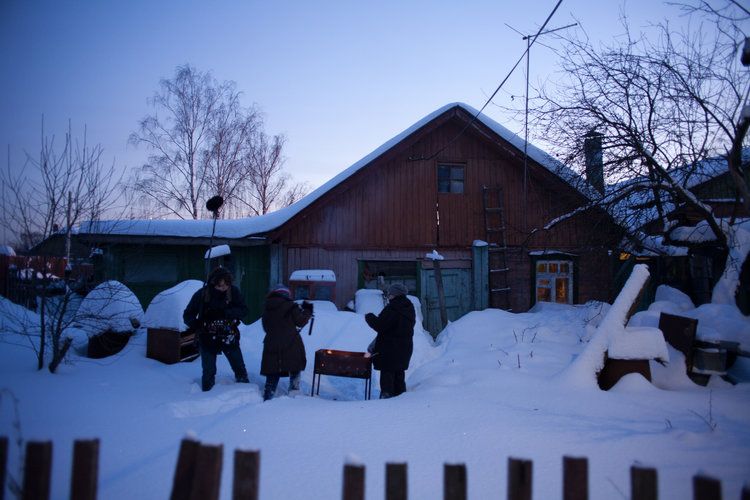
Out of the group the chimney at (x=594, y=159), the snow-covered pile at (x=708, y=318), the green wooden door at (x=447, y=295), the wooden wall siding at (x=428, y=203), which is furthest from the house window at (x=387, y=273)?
the snow-covered pile at (x=708, y=318)

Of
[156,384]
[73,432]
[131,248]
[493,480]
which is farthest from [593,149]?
[131,248]

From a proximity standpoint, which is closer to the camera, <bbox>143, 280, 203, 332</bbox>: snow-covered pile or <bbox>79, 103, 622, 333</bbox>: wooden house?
<bbox>143, 280, 203, 332</bbox>: snow-covered pile

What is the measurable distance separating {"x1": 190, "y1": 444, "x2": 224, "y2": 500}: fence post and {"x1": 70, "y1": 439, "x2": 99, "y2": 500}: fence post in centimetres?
38

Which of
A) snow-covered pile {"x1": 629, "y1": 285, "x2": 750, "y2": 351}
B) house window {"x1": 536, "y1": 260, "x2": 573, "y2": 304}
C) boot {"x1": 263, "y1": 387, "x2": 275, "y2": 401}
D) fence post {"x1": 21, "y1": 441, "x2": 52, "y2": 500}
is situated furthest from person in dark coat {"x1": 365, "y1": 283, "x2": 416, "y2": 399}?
house window {"x1": 536, "y1": 260, "x2": 573, "y2": 304}

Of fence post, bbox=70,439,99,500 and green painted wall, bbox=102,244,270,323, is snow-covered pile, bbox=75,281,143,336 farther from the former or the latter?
fence post, bbox=70,439,99,500

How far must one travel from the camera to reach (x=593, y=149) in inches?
287

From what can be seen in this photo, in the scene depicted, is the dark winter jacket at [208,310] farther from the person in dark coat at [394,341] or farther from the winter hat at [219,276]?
the person in dark coat at [394,341]

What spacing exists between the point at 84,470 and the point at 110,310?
18.5ft

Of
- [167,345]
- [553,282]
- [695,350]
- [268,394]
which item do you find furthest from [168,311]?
[553,282]

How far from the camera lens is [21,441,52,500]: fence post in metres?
1.48

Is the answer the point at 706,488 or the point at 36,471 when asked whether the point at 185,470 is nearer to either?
the point at 36,471

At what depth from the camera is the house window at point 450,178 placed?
11344 millimetres

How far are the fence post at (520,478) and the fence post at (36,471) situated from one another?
163cm

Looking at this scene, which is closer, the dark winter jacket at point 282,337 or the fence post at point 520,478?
the fence post at point 520,478
